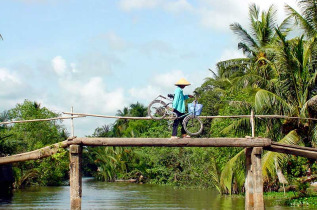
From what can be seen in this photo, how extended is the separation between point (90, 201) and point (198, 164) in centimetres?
793

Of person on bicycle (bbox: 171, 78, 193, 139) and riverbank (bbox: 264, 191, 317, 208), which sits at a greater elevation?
person on bicycle (bbox: 171, 78, 193, 139)

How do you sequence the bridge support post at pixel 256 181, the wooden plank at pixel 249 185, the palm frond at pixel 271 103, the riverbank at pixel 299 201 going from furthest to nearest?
the palm frond at pixel 271 103 → the riverbank at pixel 299 201 → the wooden plank at pixel 249 185 → the bridge support post at pixel 256 181

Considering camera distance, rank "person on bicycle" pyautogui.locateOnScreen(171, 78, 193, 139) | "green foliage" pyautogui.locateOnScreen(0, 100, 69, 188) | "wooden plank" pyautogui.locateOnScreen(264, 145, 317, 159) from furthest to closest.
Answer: "green foliage" pyautogui.locateOnScreen(0, 100, 69, 188)
"wooden plank" pyautogui.locateOnScreen(264, 145, 317, 159)
"person on bicycle" pyautogui.locateOnScreen(171, 78, 193, 139)

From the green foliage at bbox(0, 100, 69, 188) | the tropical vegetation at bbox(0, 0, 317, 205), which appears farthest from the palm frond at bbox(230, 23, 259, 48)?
the green foliage at bbox(0, 100, 69, 188)

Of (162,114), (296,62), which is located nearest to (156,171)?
(296,62)

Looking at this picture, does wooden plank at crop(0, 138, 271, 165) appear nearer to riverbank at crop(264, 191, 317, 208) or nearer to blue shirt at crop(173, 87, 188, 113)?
blue shirt at crop(173, 87, 188, 113)

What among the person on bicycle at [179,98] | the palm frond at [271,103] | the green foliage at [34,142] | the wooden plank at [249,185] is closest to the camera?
the person on bicycle at [179,98]

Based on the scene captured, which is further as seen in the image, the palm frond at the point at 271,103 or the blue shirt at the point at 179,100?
the palm frond at the point at 271,103

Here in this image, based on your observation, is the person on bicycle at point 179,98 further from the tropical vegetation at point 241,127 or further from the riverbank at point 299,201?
the riverbank at point 299,201

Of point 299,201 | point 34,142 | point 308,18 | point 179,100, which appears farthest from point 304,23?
point 34,142

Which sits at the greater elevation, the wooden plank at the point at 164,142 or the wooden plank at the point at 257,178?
the wooden plank at the point at 164,142

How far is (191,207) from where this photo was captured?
57.7 feet

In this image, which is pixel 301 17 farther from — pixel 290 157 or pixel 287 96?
pixel 290 157

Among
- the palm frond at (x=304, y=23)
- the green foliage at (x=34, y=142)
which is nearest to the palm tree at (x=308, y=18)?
the palm frond at (x=304, y=23)
